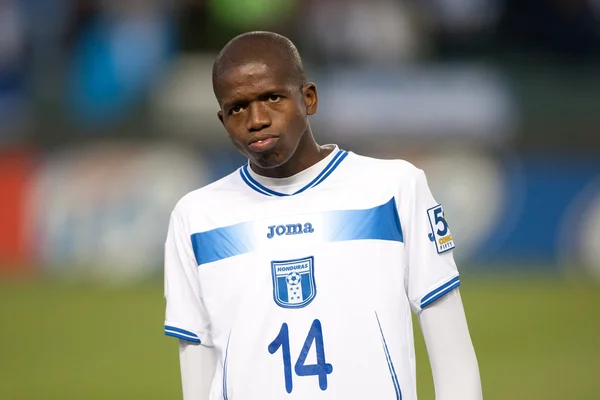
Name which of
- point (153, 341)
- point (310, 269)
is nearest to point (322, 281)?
point (310, 269)

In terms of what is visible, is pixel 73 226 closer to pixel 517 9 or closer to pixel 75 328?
pixel 75 328

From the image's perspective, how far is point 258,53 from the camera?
316cm

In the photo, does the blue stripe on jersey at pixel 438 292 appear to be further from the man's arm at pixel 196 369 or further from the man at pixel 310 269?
the man's arm at pixel 196 369

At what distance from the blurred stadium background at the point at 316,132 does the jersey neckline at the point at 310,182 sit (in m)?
7.82

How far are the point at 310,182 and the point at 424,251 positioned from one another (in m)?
0.38

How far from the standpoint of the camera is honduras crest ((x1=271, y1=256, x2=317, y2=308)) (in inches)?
124

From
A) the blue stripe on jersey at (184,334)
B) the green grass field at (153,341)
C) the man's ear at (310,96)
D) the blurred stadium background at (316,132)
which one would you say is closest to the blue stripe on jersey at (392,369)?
the blue stripe on jersey at (184,334)

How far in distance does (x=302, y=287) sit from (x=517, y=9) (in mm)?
14847

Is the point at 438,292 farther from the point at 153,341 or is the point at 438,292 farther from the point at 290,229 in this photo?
the point at 153,341

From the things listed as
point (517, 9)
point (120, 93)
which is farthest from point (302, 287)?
point (517, 9)

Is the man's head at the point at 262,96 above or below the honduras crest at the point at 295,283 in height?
above

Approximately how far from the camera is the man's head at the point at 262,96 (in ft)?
10.3

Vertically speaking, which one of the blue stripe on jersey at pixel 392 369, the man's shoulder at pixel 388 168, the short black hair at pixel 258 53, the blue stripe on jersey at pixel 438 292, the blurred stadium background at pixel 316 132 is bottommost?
the blue stripe on jersey at pixel 392 369

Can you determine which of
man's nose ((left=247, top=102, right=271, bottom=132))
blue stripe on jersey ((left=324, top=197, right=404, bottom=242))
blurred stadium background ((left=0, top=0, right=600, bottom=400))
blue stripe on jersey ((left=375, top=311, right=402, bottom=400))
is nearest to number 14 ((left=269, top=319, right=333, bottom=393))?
blue stripe on jersey ((left=375, top=311, right=402, bottom=400))
